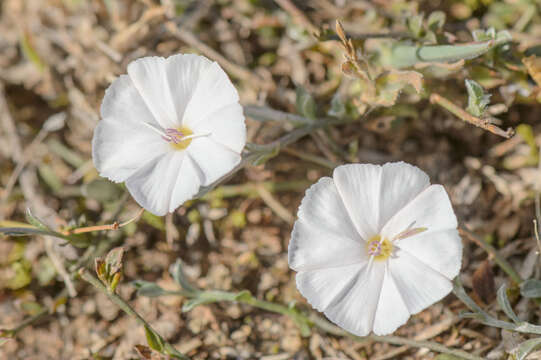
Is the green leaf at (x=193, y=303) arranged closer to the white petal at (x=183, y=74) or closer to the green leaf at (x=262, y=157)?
the green leaf at (x=262, y=157)

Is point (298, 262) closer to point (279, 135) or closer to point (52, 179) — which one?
point (279, 135)

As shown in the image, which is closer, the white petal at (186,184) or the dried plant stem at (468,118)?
the white petal at (186,184)

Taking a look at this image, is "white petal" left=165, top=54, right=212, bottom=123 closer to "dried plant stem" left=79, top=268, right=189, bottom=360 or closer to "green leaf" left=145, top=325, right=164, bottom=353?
"dried plant stem" left=79, top=268, right=189, bottom=360

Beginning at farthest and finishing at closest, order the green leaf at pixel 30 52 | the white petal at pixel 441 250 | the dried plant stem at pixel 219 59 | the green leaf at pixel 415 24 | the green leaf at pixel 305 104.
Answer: the green leaf at pixel 30 52 → the dried plant stem at pixel 219 59 → the green leaf at pixel 305 104 → the green leaf at pixel 415 24 → the white petal at pixel 441 250

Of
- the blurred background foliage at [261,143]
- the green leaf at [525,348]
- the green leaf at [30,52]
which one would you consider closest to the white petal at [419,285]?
the green leaf at [525,348]

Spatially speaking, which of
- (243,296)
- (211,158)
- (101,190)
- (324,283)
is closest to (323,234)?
(324,283)

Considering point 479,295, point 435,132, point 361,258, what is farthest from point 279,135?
point 479,295

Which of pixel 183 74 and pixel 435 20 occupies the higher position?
pixel 435 20

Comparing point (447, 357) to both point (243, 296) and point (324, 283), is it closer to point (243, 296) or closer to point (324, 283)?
point (324, 283)

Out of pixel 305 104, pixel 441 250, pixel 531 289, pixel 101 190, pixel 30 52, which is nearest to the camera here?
pixel 441 250
